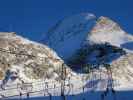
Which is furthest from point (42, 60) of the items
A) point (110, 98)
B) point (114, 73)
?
point (110, 98)

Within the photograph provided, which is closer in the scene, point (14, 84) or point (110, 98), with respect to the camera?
point (110, 98)

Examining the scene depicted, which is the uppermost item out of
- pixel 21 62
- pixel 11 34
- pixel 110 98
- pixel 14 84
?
pixel 11 34

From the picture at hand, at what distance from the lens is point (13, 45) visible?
358 ft

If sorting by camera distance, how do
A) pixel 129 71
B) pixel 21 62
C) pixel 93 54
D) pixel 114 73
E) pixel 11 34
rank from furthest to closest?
pixel 93 54, pixel 129 71, pixel 114 73, pixel 11 34, pixel 21 62

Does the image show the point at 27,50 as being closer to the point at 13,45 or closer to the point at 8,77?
the point at 13,45

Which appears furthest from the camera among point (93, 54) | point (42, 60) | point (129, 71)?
point (93, 54)

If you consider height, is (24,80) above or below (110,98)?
above

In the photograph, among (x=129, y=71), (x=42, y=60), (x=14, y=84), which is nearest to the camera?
(x=14, y=84)

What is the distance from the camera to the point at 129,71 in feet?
538

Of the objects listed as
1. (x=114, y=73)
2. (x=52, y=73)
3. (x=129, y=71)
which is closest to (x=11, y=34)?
(x=52, y=73)

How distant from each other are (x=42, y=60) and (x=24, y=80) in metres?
20.4

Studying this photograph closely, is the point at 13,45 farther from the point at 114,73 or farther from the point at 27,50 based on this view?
the point at 114,73

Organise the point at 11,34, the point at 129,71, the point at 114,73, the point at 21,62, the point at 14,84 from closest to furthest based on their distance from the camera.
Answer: the point at 14,84 → the point at 21,62 → the point at 11,34 → the point at 114,73 → the point at 129,71

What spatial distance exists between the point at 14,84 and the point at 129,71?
83902 millimetres
